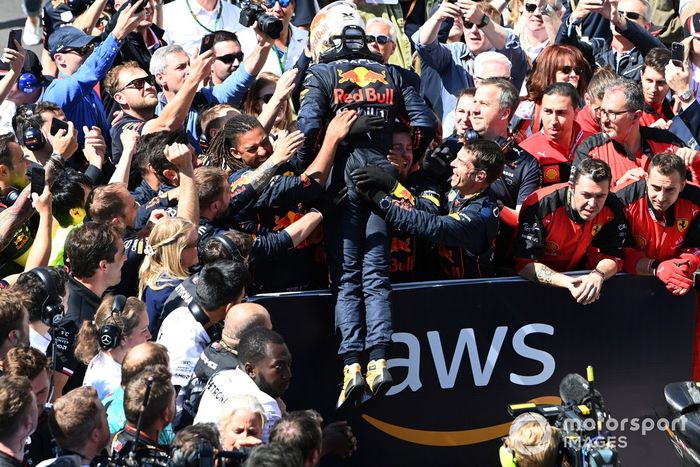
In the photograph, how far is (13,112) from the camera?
9.41 meters

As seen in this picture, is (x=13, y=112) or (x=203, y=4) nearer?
(x=13, y=112)

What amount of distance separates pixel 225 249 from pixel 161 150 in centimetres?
108

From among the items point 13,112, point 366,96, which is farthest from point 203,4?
point 366,96

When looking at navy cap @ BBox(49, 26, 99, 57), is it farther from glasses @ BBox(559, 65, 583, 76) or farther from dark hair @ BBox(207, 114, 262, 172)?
glasses @ BBox(559, 65, 583, 76)

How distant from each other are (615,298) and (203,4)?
4744 mm

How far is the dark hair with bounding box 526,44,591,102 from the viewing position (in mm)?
9234

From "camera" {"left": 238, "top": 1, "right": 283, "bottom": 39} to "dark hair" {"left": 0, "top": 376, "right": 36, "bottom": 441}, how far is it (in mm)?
4177

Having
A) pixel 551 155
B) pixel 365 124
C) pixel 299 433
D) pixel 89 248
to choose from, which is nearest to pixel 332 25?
pixel 365 124

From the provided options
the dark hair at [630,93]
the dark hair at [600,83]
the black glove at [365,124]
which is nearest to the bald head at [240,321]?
the black glove at [365,124]

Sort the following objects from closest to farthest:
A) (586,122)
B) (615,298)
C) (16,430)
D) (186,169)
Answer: (16,430)
(186,169)
(615,298)
(586,122)

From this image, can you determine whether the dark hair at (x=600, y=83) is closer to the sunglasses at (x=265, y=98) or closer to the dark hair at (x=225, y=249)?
the sunglasses at (x=265, y=98)

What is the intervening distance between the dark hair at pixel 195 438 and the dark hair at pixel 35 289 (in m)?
1.45

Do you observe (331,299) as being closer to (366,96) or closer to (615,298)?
(366,96)

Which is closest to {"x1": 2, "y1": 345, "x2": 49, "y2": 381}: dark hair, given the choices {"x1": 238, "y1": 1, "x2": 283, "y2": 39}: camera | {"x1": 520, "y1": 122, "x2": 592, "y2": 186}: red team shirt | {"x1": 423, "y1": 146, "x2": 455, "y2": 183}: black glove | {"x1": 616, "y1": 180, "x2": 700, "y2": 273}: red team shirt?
{"x1": 423, "y1": 146, "x2": 455, "y2": 183}: black glove
